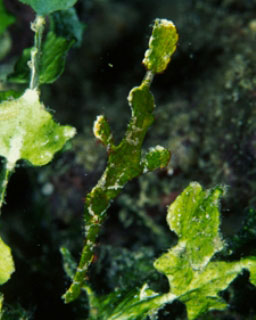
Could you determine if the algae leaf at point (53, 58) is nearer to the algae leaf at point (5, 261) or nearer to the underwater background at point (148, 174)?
the underwater background at point (148, 174)

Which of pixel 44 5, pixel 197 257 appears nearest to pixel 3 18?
pixel 44 5

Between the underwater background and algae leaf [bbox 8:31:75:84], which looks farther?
the underwater background

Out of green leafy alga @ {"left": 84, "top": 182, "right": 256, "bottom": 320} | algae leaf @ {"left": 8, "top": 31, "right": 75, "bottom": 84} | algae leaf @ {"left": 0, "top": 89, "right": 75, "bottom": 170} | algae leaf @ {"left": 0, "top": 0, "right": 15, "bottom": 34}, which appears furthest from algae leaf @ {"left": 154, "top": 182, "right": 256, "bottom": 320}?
algae leaf @ {"left": 0, "top": 0, "right": 15, "bottom": 34}

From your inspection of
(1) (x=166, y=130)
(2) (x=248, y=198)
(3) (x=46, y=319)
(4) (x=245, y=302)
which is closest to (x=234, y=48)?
(1) (x=166, y=130)

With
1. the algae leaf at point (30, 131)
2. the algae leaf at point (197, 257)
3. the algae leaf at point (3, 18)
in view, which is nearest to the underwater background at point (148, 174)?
the algae leaf at point (197, 257)

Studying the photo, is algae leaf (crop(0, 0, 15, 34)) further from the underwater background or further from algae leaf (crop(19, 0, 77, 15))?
algae leaf (crop(19, 0, 77, 15))

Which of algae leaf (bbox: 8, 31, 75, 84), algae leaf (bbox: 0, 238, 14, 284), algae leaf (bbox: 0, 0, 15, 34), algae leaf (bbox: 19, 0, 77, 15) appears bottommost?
algae leaf (bbox: 0, 238, 14, 284)
